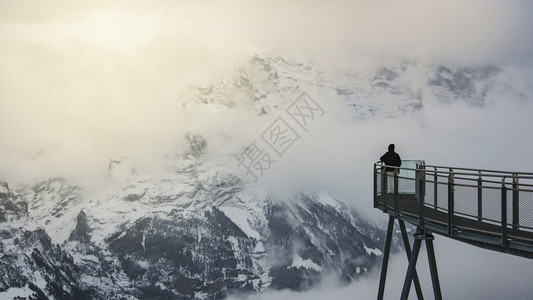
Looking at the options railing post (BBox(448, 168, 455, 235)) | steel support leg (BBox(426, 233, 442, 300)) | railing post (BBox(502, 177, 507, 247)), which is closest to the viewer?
railing post (BBox(502, 177, 507, 247))

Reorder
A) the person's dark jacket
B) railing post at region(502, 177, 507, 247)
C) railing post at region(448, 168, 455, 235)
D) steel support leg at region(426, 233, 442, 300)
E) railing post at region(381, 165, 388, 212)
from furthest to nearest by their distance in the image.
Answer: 1. the person's dark jacket
2. railing post at region(381, 165, 388, 212)
3. steel support leg at region(426, 233, 442, 300)
4. railing post at region(448, 168, 455, 235)
5. railing post at region(502, 177, 507, 247)

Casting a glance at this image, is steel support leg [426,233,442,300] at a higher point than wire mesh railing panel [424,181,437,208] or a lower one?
lower

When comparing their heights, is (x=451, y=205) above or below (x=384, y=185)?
below

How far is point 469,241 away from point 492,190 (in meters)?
1.95

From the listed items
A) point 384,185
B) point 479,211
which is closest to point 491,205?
point 479,211

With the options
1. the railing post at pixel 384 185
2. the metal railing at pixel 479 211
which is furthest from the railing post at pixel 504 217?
the railing post at pixel 384 185

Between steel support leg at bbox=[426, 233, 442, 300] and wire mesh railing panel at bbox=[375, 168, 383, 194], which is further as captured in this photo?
wire mesh railing panel at bbox=[375, 168, 383, 194]

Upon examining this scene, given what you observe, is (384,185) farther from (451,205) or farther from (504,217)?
(504,217)

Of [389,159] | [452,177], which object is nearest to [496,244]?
[452,177]

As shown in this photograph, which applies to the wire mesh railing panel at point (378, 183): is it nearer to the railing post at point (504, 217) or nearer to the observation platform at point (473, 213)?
the observation platform at point (473, 213)

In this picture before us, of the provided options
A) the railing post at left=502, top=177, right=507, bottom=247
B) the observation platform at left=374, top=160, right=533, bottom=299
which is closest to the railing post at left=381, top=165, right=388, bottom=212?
the observation platform at left=374, top=160, right=533, bottom=299

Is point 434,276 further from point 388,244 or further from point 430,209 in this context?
point 388,244

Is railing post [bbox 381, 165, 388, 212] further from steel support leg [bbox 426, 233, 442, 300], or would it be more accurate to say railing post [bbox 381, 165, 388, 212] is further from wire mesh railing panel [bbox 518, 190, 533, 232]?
wire mesh railing panel [bbox 518, 190, 533, 232]

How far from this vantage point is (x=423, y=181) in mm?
21219
